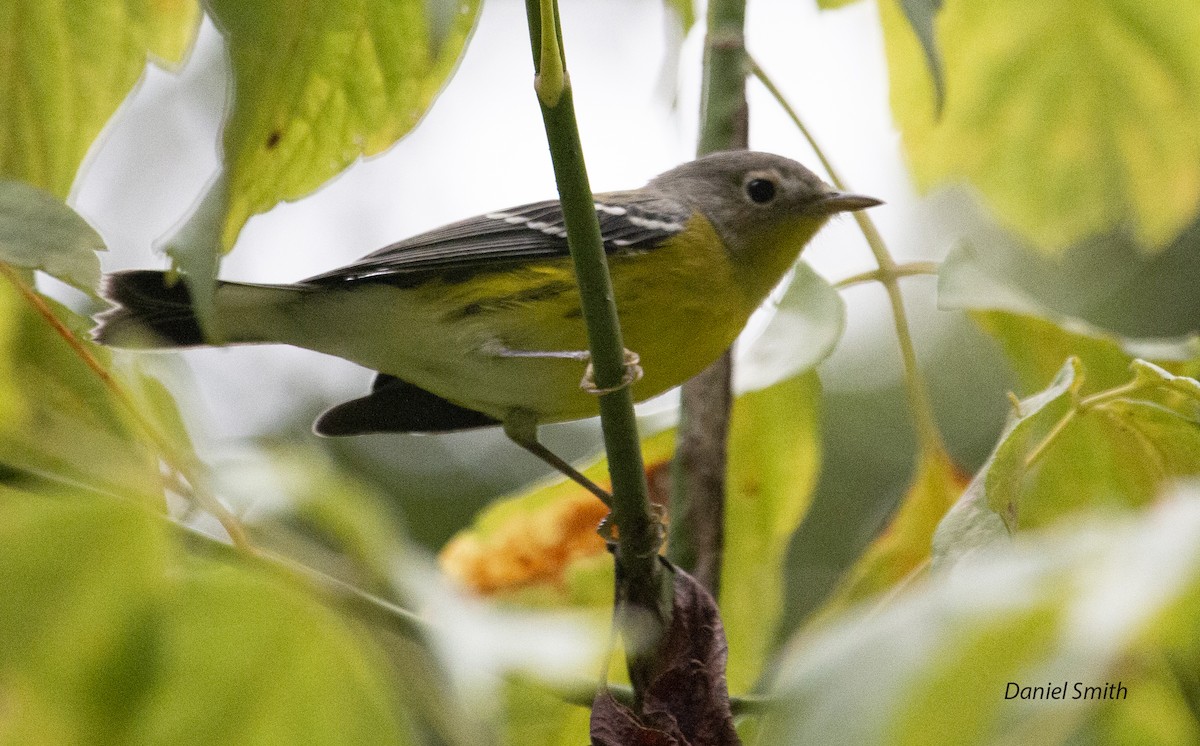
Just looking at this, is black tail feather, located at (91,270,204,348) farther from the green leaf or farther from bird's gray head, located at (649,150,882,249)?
bird's gray head, located at (649,150,882,249)

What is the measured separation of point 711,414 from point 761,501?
23 cm

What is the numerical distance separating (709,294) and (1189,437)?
162 cm

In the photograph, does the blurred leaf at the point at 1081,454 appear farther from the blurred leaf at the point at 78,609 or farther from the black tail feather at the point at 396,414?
the black tail feather at the point at 396,414

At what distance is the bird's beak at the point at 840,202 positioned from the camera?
11.4 feet

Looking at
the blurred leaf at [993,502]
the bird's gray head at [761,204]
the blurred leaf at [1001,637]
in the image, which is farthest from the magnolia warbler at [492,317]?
the blurred leaf at [1001,637]

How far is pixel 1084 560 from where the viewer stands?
3.53ft

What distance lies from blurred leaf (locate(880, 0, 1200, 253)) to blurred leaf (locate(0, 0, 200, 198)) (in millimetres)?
1600

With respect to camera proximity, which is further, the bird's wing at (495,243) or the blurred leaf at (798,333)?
the bird's wing at (495,243)

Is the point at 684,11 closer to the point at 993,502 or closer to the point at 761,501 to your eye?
the point at 761,501

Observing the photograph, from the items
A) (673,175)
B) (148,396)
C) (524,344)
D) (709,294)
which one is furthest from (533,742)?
(673,175)

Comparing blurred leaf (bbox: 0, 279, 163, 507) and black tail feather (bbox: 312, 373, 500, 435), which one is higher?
blurred leaf (bbox: 0, 279, 163, 507)

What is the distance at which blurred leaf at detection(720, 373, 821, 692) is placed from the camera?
2463 millimetres

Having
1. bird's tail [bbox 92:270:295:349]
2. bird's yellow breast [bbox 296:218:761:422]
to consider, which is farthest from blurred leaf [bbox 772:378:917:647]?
bird's tail [bbox 92:270:295:349]

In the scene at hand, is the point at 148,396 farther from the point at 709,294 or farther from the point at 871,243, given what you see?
the point at 709,294
